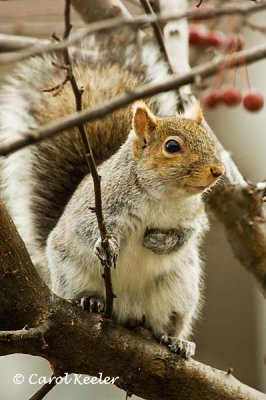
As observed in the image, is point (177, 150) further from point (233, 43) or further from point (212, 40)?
point (212, 40)

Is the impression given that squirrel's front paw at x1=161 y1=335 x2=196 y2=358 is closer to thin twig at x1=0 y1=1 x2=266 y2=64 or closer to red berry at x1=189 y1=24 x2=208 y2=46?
red berry at x1=189 y1=24 x2=208 y2=46

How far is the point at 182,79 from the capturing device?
2.98 ft

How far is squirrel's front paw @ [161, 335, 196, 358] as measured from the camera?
6.31ft

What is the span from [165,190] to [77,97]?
0.62m

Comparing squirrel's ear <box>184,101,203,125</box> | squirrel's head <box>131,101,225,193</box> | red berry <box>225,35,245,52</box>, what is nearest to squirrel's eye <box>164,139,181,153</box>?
squirrel's head <box>131,101,225,193</box>

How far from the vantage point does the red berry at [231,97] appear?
79.0 inches

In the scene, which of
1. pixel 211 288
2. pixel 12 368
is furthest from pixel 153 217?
pixel 12 368

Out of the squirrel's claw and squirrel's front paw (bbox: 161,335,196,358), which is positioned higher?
the squirrel's claw

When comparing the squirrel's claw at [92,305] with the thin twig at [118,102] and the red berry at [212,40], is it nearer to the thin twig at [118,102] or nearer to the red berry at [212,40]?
the red berry at [212,40]

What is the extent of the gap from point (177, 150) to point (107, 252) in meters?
0.32

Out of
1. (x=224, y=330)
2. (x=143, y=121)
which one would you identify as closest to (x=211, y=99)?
(x=143, y=121)

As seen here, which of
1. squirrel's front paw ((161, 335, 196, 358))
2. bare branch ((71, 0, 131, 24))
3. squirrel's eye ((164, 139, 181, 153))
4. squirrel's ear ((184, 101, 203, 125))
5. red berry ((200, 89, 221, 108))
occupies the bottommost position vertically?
squirrel's front paw ((161, 335, 196, 358))

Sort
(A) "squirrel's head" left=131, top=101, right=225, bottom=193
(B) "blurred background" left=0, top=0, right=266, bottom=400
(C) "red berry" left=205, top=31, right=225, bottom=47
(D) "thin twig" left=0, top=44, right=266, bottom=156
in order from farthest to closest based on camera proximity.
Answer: (B) "blurred background" left=0, top=0, right=266, bottom=400
(C) "red berry" left=205, top=31, right=225, bottom=47
(A) "squirrel's head" left=131, top=101, right=225, bottom=193
(D) "thin twig" left=0, top=44, right=266, bottom=156

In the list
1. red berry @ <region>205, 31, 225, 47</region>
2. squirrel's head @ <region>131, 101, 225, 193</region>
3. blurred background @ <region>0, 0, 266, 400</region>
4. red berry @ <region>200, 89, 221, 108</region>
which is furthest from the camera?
blurred background @ <region>0, 0, 266, 400</region>
